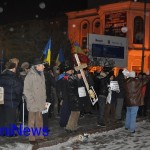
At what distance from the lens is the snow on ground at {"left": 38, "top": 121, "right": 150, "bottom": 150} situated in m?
9.06

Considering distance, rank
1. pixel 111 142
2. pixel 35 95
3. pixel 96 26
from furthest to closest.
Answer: pixel 96 26, pixel 111 142, pixel 35 95

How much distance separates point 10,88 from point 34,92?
830mm

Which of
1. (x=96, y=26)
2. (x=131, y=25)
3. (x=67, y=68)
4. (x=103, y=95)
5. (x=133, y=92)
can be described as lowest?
(x=103, y=95)

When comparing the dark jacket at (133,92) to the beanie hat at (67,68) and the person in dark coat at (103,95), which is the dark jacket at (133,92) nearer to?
the person in dark coat at (103,95)

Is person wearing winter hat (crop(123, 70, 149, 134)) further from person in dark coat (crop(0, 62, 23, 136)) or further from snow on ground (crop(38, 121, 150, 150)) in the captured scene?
person in dark coat (crop(0, 62, 23, 136))

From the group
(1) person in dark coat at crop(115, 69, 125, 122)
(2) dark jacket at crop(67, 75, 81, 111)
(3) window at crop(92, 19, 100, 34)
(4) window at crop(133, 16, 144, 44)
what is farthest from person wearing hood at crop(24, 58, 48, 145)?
(3) window at crop(92, 19, 100, 34)

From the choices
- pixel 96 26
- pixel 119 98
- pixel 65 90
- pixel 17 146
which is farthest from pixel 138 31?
pixel 17 146

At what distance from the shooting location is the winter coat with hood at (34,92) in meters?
8.50

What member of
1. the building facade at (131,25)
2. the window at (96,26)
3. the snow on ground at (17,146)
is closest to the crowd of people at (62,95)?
the snow on ground at (17,146)

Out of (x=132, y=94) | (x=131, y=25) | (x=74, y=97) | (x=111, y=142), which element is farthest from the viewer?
(x=131, y=25)

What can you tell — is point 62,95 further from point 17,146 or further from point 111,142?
point 17,146

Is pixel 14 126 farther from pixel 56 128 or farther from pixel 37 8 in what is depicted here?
pixel 37 8

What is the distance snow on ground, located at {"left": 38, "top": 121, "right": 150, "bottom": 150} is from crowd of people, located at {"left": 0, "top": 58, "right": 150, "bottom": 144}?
15.9 inches

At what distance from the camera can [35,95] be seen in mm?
8523
